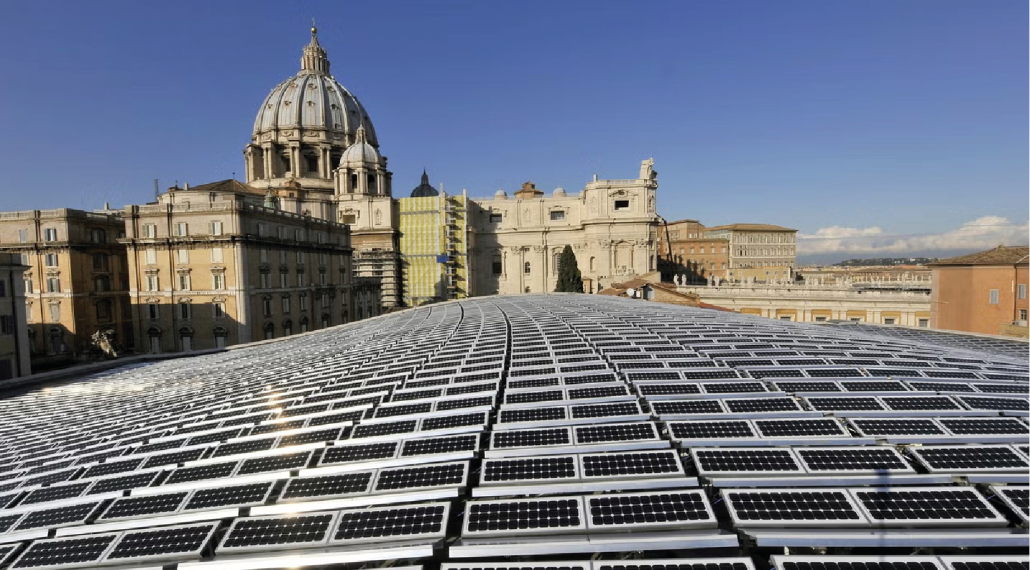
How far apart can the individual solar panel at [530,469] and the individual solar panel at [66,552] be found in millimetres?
4783

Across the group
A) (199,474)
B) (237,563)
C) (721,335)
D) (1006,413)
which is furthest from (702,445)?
(721,335)

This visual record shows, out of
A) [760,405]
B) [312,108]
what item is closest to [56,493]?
[760,405]

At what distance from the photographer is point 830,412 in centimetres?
780

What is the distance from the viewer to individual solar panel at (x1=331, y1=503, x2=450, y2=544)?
17.5 ft

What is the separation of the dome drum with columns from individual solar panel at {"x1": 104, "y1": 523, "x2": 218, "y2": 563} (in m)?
76.9

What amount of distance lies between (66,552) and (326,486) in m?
3.08

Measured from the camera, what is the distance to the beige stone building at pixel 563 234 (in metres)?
70.1

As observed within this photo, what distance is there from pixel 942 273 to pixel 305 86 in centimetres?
9529

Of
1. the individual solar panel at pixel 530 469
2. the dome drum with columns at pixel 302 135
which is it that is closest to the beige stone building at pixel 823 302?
the individual solar panel at pixel 530 469

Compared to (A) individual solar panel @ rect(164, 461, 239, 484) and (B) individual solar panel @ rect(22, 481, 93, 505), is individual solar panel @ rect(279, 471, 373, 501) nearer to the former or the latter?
(A) individual solar panel @ rect(164, 461, 239, 484)

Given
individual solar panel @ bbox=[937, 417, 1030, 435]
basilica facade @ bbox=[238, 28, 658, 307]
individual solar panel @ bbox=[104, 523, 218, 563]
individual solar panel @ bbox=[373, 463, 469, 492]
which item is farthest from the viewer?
basilica facade @ bbox=[238, 28, 658, 307]

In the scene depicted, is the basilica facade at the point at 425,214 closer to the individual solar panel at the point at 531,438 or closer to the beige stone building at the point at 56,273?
the beige stone building at the point at 56,273

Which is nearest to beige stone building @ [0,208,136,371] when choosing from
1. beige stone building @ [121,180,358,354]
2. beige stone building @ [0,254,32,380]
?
beige stone building @ [121,180,358,354]

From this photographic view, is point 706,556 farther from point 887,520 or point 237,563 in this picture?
point 237,563
